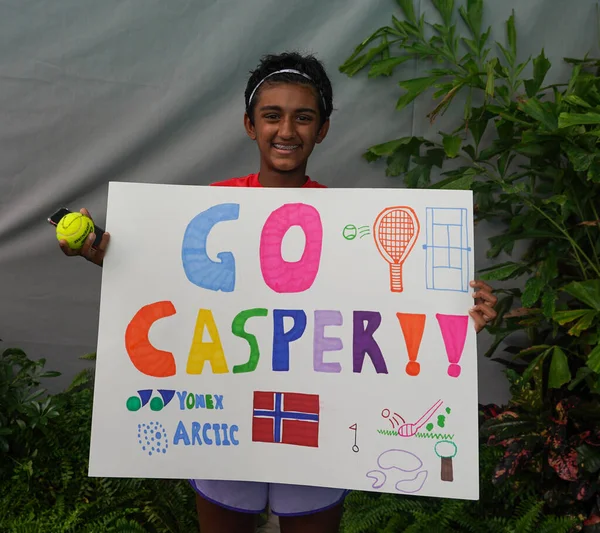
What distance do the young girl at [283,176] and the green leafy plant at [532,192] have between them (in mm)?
566

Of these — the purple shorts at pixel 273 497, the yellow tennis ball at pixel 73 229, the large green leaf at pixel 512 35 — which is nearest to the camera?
the yellow tennis ball at pixel 73 229

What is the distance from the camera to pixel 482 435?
196 cm

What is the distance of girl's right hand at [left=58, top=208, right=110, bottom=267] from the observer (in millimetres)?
1121

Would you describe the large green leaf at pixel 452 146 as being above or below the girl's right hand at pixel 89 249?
above

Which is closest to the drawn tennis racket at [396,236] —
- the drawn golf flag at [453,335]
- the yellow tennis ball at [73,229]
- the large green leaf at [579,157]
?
the drawn golf flag at [453,335]

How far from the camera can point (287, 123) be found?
1289 millimetres

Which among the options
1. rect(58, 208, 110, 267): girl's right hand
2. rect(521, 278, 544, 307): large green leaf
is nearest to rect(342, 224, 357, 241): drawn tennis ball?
rect(58, 208, 110, 267): girl's right hand

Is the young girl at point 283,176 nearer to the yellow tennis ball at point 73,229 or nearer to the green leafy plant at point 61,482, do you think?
the yellow tennis ball at point 73,229

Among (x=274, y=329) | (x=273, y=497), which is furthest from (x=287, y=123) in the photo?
(x=273, y=497)

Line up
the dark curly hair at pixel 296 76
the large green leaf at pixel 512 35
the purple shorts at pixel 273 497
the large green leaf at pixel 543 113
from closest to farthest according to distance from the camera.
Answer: the purple shorts at pixel 273 497, the dark curly hair at pixel 296 76, the large green leaf at pixel 543 113, the large green leaf at pixel 512 35

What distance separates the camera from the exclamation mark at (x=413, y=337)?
1.14 meters

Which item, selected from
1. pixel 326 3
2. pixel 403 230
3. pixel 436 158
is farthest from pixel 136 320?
pixel 326 3

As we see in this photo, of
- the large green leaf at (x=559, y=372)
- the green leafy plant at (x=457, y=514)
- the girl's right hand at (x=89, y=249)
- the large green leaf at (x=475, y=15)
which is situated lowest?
the green leafy plant at (x=457, y=514)

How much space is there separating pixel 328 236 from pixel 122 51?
1396 mm
